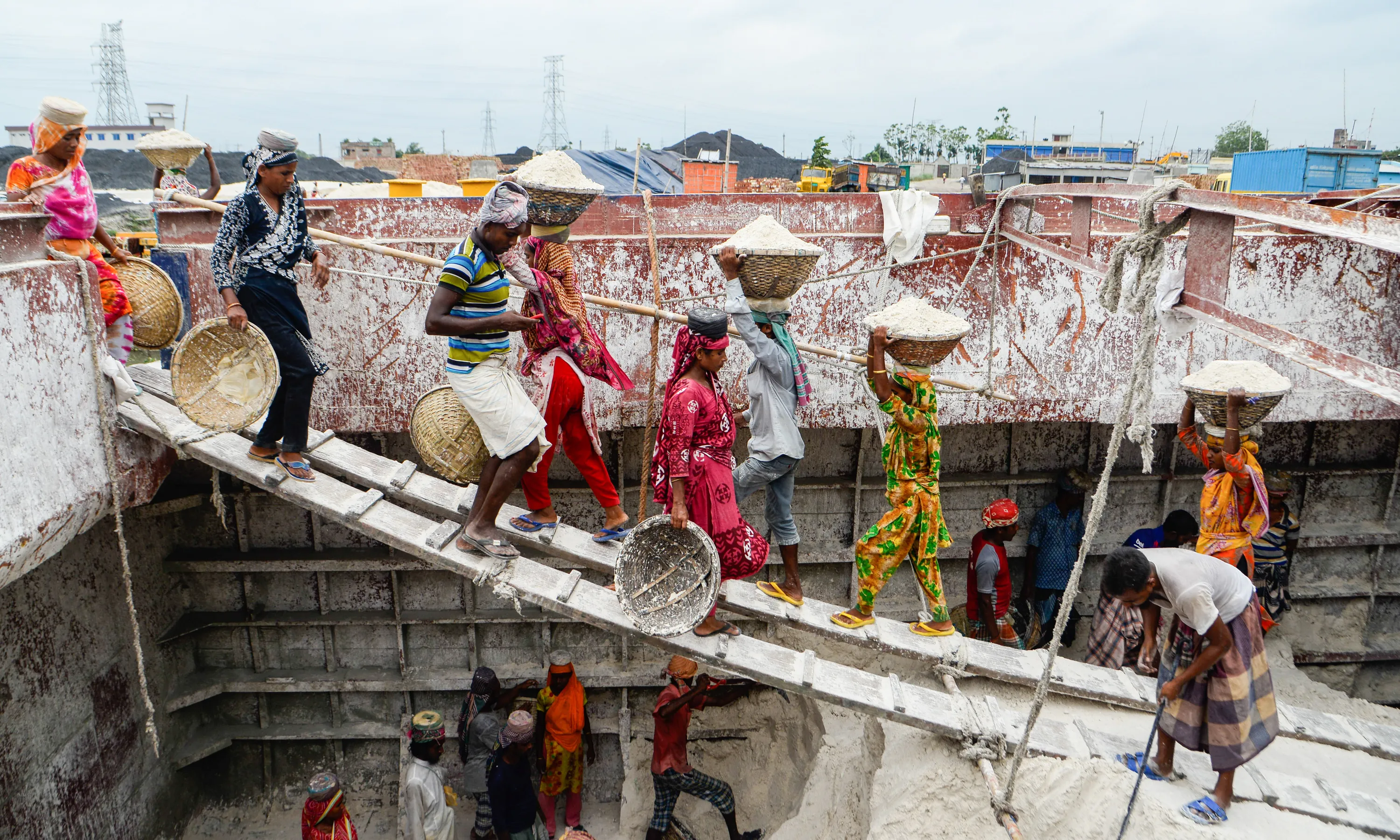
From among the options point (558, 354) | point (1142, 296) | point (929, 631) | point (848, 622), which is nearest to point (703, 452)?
point (558, 354)

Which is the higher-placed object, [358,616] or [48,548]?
[48,548]

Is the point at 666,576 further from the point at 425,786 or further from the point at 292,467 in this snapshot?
the point at 425,786

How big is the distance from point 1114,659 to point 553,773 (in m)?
3.78

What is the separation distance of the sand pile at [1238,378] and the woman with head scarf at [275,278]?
484 cm

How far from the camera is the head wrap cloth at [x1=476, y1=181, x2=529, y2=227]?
11.8ft

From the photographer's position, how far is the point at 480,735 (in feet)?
18.9

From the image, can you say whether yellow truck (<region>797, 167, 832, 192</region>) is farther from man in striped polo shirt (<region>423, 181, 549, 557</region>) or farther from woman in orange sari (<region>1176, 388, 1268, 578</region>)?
man in striped polo shirt (<region>423, 181, 549, 557</region>)

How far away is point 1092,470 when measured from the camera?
623 centimetres

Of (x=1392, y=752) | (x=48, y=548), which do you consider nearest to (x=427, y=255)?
(x=48, y=548)

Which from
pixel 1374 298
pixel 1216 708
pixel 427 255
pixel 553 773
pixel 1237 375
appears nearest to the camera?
pixel 1216 708

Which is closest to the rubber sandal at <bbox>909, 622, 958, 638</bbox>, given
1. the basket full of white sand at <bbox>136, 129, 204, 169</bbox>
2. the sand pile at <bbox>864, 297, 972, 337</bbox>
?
the sand pile at <bbox>864, 297, 972, 337</bbox>

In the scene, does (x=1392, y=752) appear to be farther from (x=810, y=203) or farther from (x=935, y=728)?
(x=810, y=203)

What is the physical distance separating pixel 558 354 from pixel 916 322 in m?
1.74

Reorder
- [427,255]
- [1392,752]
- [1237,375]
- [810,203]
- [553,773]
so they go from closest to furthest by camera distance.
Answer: [1392,752] → [1237,375] → [427,255] → [553,773] → [810,203]
